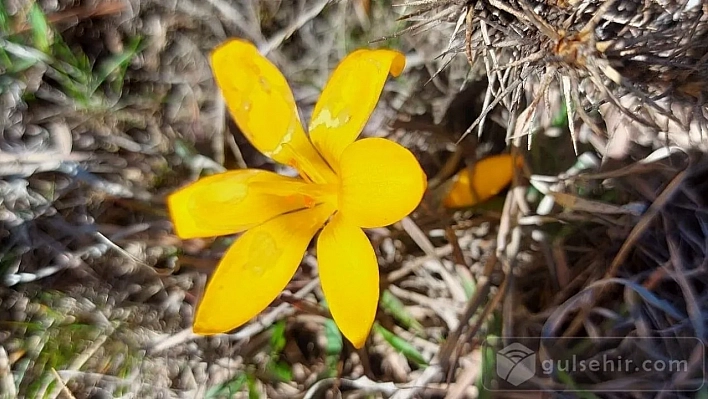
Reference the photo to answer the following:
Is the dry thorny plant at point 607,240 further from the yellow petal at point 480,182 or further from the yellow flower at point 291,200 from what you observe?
the yellow flower at point 291,200

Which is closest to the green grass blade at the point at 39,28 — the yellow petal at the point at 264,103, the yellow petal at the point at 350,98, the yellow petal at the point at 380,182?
the yellow petal at the point at 264,103

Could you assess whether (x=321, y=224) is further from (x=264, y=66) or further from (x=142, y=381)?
(x=142, y=381)

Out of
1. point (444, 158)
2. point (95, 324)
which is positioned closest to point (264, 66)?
point (444, 158)

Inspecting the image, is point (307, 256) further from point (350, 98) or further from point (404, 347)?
point (350, 98)

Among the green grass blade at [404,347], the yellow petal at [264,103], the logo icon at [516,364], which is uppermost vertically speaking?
the yellow petal at [264,103]

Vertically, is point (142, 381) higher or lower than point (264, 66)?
lower

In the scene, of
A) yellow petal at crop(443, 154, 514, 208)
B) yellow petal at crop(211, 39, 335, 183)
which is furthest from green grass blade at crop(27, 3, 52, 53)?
yellow petal at crop(443, 154, 514, 208)

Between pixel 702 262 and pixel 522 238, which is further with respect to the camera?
pixel 522 238

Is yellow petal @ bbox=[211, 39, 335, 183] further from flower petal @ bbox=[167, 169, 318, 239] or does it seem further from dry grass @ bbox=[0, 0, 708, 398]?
dry grass @ bbox=[0, 0, 708, 398]
